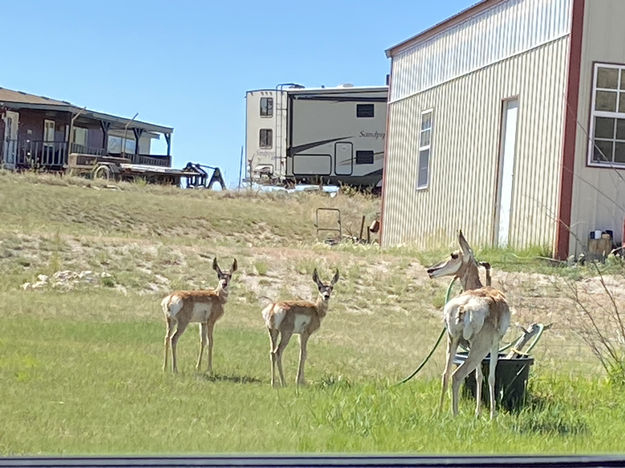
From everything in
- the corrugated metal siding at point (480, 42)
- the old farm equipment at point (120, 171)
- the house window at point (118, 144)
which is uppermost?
the corrugated metal siding at point (480, 42)

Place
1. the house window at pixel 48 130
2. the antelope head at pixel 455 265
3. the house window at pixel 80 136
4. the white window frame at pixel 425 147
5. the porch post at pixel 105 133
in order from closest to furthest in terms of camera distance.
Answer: the antelope head at pixel 455 265, the white window frame at pixel 425 147, the house window at pixel 48 130, the house window at pixel 80 136, the porch post at pixel 105 133

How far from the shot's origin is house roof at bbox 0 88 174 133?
38.1 metres

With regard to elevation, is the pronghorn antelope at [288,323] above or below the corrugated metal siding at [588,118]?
below

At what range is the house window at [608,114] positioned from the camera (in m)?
16.2

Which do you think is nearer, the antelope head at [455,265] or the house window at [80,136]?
the antelope head at [455,265]

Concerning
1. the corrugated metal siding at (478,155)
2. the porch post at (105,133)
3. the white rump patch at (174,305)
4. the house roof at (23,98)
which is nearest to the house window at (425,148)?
the corrugated metal siding at (478,155)

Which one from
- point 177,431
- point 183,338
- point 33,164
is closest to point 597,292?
point 183,338

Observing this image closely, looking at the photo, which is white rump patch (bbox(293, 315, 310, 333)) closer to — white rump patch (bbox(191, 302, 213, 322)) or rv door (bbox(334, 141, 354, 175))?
white rump patch (bbox(191, 302, 213, 322))

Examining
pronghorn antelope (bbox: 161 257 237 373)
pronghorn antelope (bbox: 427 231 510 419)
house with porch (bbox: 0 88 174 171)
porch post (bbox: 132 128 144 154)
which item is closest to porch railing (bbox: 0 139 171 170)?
house with porch (bbox: 0 88 174 171)

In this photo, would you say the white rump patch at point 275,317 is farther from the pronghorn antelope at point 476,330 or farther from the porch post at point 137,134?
the porch post at point 137,134

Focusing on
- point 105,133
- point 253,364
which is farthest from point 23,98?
point 253,364

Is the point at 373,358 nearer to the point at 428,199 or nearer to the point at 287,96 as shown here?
the point at 428,199

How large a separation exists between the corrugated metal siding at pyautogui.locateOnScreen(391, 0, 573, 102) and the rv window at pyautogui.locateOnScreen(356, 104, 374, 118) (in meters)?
9.55

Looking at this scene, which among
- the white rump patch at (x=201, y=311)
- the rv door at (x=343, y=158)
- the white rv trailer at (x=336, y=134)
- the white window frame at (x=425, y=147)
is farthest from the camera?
the rv door at (x=343, y=158)
